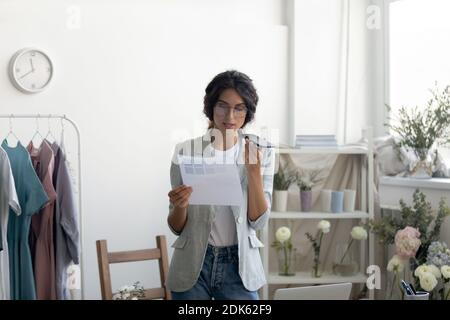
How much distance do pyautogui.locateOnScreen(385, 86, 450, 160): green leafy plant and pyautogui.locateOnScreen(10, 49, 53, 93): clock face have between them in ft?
5.86

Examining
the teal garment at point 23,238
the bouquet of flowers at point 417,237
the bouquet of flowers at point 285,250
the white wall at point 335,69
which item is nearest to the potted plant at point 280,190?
the bouquet of flowers at point 285,250

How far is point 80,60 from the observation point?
328cm

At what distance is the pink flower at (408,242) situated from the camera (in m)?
2.70

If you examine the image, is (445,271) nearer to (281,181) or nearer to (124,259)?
(281,181)

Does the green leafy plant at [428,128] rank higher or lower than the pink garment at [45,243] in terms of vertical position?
higher

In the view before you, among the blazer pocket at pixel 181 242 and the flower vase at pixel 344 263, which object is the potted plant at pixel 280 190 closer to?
the flower vase at pixel 344 263

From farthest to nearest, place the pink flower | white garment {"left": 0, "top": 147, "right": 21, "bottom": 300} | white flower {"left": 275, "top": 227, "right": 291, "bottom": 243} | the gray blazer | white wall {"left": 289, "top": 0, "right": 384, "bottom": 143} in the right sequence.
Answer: white wall {"left": 289, "top": 0, "right": 384, "bottom": 143} → white flower {"left": 275, "top": 227, "right": 291, "bottom": 243} → the pink flower → white garment {"left": 0, "top": 147, "right": 21, "bottom": 300} → the gray blazer

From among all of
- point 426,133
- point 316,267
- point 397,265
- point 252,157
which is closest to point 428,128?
point 426,133

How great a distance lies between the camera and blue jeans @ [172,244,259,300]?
5.31ft

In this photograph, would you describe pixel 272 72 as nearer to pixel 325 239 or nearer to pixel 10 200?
pixel 325 239

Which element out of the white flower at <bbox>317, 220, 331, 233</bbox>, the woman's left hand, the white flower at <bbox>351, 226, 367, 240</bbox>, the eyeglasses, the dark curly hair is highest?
the dark curly hair

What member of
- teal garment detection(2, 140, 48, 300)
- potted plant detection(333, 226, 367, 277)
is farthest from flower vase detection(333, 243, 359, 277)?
teal garment detection(2, 140, 48, 300)

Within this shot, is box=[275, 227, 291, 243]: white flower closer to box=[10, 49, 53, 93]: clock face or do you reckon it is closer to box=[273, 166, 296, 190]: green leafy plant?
box=[273, 166, 296, 190]: green leafy plant

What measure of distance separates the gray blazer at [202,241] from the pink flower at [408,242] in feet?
3.97
